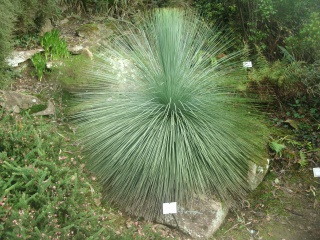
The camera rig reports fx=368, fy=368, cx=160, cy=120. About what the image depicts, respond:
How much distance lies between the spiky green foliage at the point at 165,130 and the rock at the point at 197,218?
0.09 meters

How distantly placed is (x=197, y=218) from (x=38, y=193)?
1.35m

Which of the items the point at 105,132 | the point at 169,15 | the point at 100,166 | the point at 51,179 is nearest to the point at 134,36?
the point at 169,15

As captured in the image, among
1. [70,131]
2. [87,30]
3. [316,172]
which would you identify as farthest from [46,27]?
[316,172]

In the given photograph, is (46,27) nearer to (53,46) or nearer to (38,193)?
(53,46)

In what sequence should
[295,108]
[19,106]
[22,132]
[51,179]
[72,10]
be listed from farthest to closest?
[72,10]
[295,108]
[19,106]
[22,132]
[51,179]

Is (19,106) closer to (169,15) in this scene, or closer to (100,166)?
(100,166)

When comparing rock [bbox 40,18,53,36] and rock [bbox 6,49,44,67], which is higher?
rock [bbox 40,18,53,36]

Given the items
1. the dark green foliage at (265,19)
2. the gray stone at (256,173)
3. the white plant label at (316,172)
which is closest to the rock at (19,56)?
the dark green foliage at (265,19)

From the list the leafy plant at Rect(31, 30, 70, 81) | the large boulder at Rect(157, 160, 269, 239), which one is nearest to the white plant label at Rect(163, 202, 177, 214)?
the large boulder at Rect(157, 160, 269, 239)

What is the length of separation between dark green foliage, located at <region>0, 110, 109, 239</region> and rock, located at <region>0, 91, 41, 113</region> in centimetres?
62

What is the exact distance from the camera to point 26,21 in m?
4.32

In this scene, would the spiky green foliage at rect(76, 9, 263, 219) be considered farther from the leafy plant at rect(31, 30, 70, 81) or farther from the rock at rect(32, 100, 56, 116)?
the leafy plant at rect(31, 30, 70, 81)

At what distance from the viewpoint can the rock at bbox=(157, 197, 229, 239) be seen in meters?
3.08

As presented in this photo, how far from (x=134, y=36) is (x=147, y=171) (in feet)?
4.36
